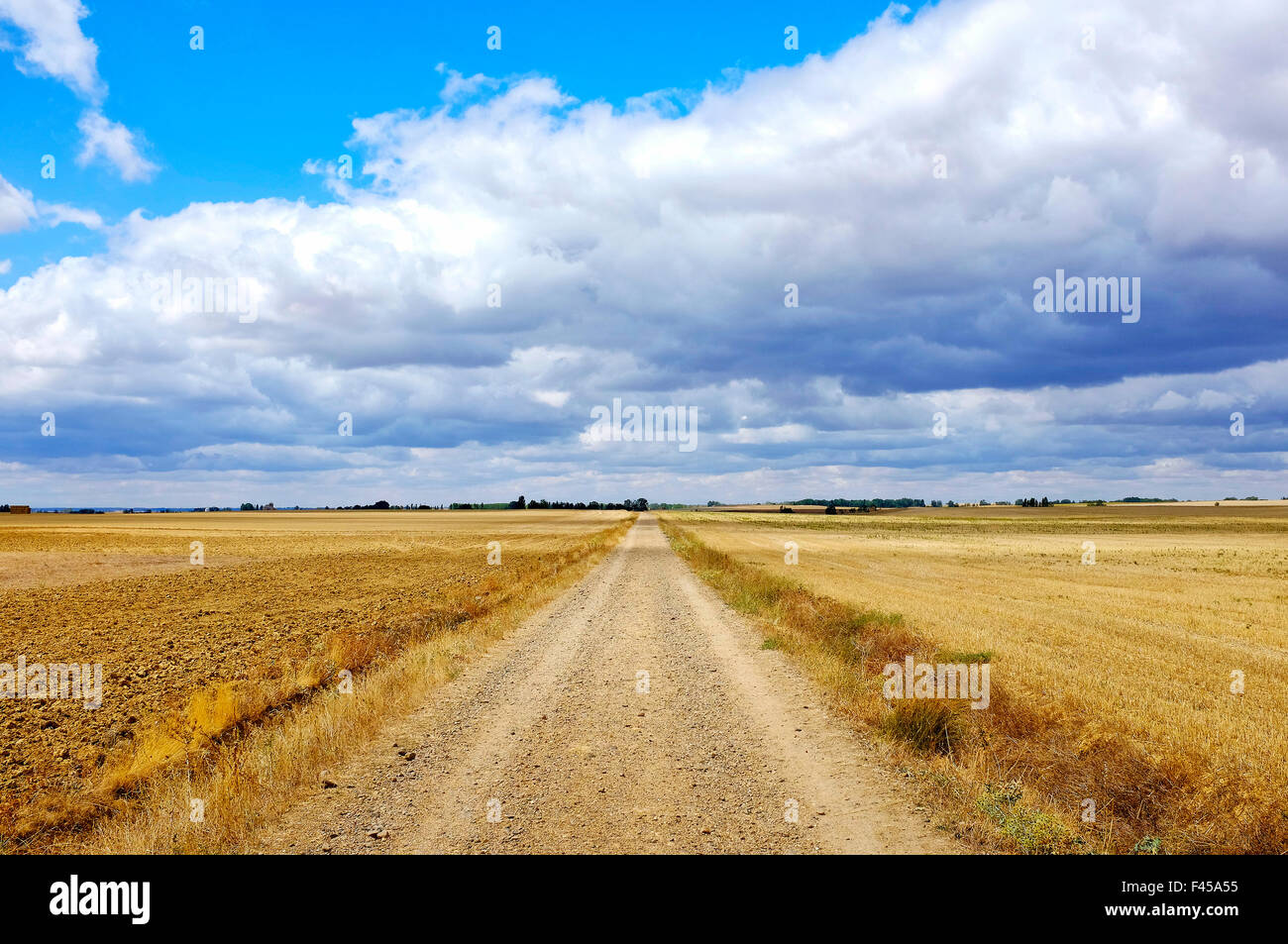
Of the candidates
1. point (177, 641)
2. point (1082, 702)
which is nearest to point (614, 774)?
point (1082, 702)

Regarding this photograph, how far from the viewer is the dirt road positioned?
6.95 m

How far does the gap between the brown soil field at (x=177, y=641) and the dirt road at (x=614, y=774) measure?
3674mm

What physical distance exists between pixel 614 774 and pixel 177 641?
700 inches

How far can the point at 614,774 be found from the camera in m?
8.84

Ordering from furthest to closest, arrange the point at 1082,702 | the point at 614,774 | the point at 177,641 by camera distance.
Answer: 1. the point at 177,641
2. the point at 1082,702
3. the point at 614,774

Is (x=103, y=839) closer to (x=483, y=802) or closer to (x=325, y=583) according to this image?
(x=483, y=802)

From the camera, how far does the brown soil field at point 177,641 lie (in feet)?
35.9

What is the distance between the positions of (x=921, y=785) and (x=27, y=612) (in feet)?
107

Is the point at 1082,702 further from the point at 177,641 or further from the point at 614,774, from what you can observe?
the point at 177,641

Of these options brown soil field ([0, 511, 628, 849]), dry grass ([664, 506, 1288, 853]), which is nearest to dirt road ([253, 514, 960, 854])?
dry grass ([664, 506, 1288, 853])

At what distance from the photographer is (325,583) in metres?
36.7
